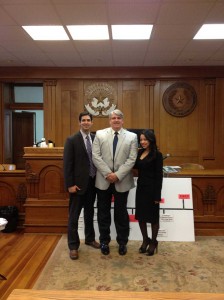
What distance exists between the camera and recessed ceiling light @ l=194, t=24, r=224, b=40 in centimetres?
373

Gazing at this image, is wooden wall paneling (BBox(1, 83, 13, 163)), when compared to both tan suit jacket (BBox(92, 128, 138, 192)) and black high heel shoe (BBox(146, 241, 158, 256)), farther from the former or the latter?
black high heel shoe (BBox(146, 241, 158, 256))

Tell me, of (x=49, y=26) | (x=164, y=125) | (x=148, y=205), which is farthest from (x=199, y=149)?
(x=49, y=26)

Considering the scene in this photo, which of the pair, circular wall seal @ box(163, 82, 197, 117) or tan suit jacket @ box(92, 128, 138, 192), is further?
circular wall seal @ box(163, 82, 197, 117)

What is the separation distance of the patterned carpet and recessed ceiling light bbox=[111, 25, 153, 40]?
2.76 m

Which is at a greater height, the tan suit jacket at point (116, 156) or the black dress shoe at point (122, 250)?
the tan suit jacket at point (116, 156)

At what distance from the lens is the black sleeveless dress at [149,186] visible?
3.04 meters

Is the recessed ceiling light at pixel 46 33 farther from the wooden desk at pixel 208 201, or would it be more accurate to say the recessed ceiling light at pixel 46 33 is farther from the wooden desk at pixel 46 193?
the wooden desk at pixel 208 201

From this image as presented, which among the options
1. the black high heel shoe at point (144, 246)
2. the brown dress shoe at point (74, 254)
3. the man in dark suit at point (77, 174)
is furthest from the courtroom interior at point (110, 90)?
the black high heel shoe at point (144, 246)


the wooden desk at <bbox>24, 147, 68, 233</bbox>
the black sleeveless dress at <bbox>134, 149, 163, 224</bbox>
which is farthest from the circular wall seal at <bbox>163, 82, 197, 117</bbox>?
the black sleeveless dress at <bbox>134, 149, 163, 224</bbox>

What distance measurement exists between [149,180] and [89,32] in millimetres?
2248

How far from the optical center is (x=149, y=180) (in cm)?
307

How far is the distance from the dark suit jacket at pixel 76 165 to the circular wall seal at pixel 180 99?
350cm

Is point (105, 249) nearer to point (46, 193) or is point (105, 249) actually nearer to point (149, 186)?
point (149, 186)

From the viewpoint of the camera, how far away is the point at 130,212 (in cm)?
364
